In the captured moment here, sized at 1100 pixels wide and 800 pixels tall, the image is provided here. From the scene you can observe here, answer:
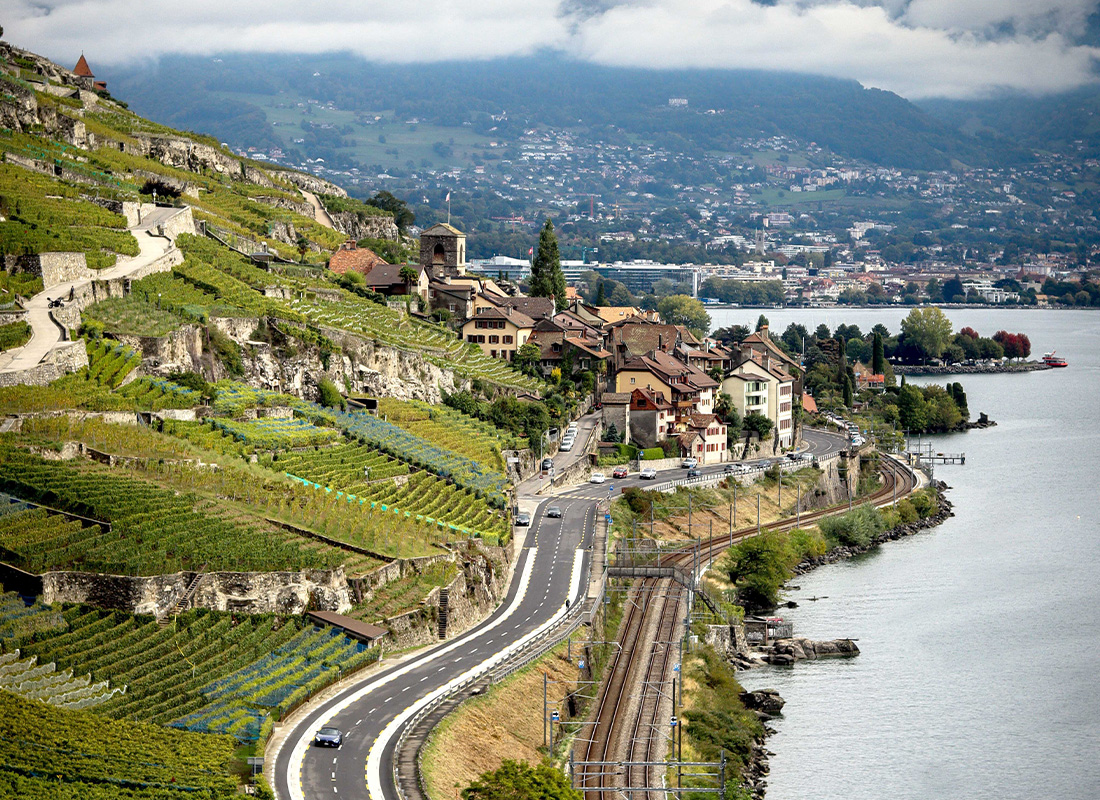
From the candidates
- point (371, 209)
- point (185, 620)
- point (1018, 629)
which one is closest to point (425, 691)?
point (185, 620)

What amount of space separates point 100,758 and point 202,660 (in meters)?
8.78

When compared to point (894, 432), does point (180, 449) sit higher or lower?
higher

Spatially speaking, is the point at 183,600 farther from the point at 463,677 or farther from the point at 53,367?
the point at 53,367

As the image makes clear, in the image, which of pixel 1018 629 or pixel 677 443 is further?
pixel 677 443

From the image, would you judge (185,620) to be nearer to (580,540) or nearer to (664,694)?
(664,694)

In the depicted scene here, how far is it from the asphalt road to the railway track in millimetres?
3286

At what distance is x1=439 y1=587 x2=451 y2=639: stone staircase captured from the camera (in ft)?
191

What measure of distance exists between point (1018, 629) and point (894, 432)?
6343 centimetres

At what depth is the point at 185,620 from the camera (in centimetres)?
5078

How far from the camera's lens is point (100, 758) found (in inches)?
1555

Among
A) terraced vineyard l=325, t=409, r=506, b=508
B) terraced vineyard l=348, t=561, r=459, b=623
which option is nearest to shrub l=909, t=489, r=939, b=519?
terraced vineyard l=325, t=409, r=506, b=508

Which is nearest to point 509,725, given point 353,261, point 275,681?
point 275,681

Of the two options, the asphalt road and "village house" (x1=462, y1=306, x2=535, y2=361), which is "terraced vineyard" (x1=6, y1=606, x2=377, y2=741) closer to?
the asphalt road

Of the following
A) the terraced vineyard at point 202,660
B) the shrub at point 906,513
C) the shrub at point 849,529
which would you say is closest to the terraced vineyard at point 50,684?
the terraced vineyard at point 202,660
